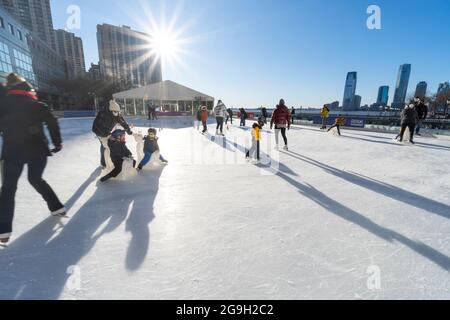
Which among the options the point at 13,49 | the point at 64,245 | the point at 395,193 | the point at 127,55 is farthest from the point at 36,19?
the point at 395,193

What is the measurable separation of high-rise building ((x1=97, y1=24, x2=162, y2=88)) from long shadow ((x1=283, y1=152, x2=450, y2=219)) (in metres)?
73.3

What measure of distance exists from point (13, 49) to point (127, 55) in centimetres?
5215

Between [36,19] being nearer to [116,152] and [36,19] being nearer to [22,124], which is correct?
[116,152]

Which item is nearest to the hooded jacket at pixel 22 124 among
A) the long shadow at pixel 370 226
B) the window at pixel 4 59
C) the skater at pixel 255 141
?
the long shadow at pixel 370 226

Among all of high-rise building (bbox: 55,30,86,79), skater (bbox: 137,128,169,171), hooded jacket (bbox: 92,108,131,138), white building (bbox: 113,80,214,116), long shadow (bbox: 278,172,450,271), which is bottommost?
long shadow (bbox: 278,172,450,271)

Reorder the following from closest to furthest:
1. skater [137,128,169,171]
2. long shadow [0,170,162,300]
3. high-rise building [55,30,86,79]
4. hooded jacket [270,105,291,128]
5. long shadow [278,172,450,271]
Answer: long shadow [0,170,162,300], long shadow [278,172,450,271], skater [137,128,169,171], hooded jacket [270,105,291,128], high-rise building [55,30,86,79]

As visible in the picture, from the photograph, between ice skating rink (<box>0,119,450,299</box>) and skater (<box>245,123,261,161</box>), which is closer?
ice skating rink (<box>0,119,450,299</box>)

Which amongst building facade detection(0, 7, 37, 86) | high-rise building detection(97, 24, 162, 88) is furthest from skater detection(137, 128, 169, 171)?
high-rise building detection(97, 24, 162, 88)

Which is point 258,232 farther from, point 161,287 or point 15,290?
point 15,290

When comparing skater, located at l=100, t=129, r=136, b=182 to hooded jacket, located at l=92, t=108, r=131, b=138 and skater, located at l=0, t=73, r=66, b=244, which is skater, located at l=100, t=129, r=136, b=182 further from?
skater, located at l=0, t=73, r=66, b=244

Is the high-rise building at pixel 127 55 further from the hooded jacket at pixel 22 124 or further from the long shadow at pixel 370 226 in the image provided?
the long shadow at pixel 370 226

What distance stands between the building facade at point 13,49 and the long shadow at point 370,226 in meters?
40.3

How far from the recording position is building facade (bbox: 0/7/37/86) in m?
30.2

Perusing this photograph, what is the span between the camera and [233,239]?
6.72 ft
